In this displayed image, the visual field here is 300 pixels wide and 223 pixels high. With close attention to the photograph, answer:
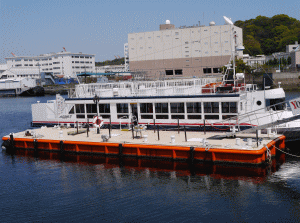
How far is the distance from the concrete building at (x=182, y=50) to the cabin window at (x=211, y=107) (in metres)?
50.9

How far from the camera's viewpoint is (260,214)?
1382 centimetres

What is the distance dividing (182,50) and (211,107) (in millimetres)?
58237

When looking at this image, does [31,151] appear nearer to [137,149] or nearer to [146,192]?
[137,149]

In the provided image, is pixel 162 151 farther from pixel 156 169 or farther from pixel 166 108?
pixel 166 108

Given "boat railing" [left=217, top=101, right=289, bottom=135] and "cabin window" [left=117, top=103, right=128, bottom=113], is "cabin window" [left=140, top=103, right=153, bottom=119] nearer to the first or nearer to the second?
"cabin window" [left=117, top=103, right=128, bottom=113]

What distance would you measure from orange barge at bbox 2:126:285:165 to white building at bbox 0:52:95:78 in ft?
457

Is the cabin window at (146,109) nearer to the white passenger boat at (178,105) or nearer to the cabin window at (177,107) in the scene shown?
the white passenger boat at (178,105)

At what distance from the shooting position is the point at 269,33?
128625mm

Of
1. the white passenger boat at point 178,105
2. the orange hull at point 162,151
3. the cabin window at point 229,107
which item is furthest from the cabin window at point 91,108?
the cabin window at point 229,107

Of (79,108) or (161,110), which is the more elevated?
(79,108)

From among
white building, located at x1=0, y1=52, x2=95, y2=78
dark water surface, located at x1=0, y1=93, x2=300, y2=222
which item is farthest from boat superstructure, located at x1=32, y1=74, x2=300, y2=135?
white building, located at x1=0, y1=52, x2=95, y2=78

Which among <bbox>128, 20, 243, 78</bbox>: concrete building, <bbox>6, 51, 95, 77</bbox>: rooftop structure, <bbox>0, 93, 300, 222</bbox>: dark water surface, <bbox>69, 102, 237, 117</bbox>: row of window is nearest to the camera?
<bbox>0, 93, 300, 222</bbox>: dark water surface

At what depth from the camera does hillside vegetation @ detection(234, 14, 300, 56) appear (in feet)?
380

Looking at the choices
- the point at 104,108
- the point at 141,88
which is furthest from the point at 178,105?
the point at 104,108
